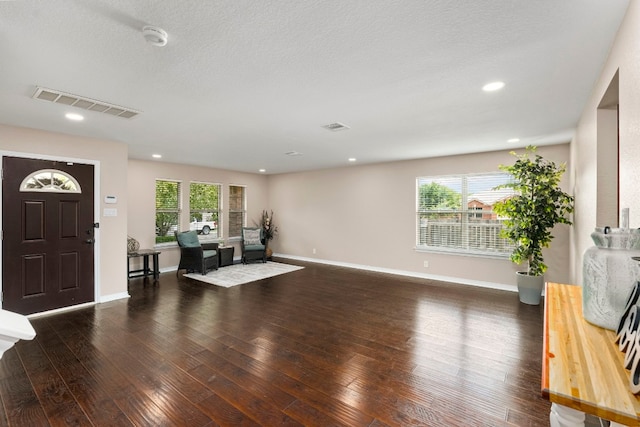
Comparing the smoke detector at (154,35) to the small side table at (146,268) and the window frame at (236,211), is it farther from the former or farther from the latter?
the window frame at (236,211)

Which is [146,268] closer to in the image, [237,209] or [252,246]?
[252,246]

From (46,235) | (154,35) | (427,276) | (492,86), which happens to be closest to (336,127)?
(492,86)

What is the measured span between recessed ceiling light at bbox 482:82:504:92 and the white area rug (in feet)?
15.8

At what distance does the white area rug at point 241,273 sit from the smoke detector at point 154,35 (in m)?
4.26

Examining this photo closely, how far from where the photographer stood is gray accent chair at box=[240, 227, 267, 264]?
737 centimetres

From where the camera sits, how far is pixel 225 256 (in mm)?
7129

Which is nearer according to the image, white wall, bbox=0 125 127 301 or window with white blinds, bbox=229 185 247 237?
white wall, bbox=0 125 127 301

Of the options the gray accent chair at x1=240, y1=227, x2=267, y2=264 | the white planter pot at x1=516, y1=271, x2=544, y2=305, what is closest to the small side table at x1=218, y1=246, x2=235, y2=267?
the gray accent chair at x1=240, y1=227, x2=267, y2=264

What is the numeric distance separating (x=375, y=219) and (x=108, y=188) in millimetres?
5156

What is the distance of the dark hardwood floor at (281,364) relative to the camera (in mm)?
1985

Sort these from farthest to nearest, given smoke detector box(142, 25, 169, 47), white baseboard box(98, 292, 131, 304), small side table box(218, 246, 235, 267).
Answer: small side table box(218, 246, 235, 267) < white baseboard box(98, 292, 131, 304) < smoke detector box(142, 25, 169, 47)

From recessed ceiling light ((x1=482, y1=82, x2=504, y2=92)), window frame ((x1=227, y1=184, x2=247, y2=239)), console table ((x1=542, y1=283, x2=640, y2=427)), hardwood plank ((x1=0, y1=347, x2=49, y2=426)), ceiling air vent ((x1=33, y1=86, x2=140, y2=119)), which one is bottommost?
hardwood plank ((x1=0, y1=347, x2=49, y2=426))

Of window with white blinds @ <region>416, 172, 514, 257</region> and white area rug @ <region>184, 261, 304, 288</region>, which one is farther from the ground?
window with white blinds @ <region>416, 172, 514, 257</region>

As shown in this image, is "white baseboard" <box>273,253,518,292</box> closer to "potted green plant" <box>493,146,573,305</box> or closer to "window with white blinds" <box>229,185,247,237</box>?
"potted green plant" <box>493,146,573,305</box>
